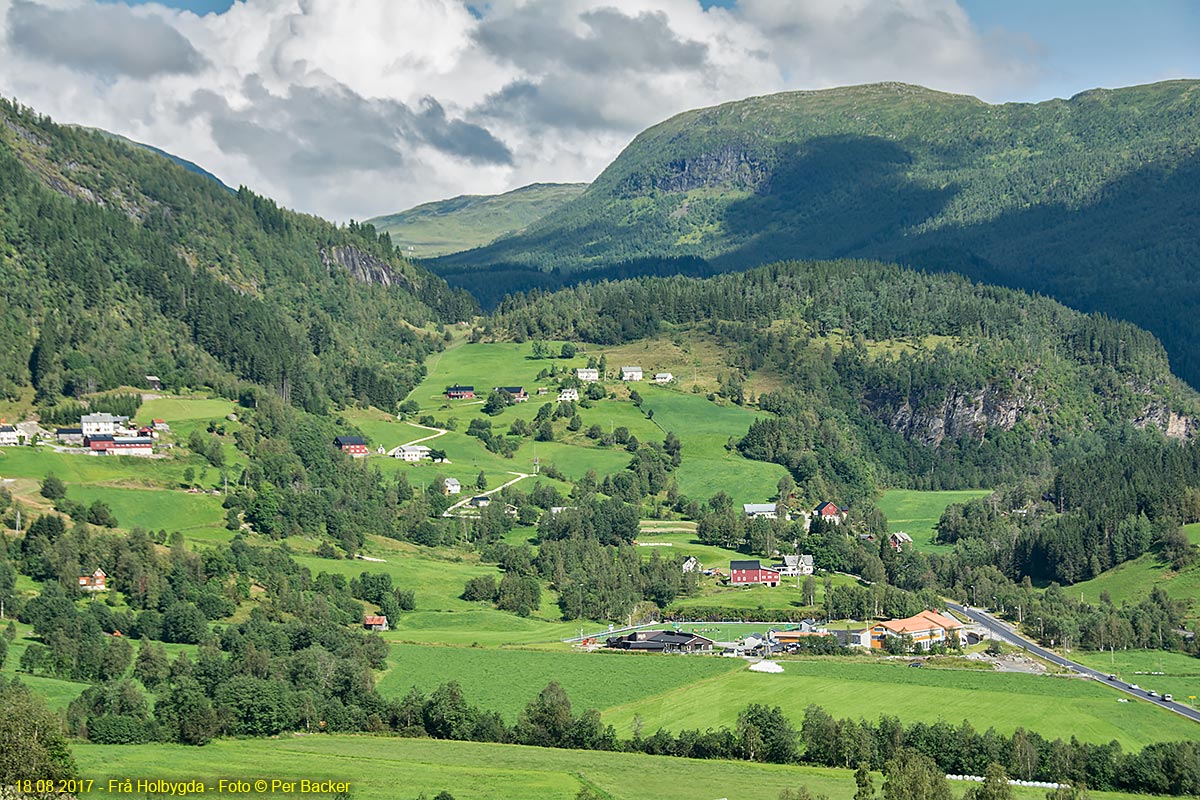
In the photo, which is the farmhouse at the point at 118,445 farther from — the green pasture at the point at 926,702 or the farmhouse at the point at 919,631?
the farmhouse at the point at 919,631

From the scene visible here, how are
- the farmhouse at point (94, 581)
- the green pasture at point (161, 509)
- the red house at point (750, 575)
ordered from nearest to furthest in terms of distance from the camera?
the farmhouse at point (94, 581)
the green pasture at point (161, 509)
the red house at point (750, 575)

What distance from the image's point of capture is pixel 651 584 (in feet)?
562

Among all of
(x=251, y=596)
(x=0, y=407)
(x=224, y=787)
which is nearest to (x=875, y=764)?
(x=224, y=787)

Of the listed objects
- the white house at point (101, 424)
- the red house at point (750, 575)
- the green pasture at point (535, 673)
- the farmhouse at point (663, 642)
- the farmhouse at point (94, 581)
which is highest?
the white house at point (101, 424)

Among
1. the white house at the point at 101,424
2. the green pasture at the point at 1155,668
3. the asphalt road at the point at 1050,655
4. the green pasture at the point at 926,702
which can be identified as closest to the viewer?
the green pasture at the point at 926,702

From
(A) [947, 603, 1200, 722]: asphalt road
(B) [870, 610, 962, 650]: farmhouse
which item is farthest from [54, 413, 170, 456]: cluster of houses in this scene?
(A) [947, 603, 1200, 722]: asphalt road

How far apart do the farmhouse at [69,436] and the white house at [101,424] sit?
3.20 ft

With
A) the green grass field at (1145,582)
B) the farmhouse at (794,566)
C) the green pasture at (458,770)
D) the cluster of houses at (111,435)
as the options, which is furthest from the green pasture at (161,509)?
the green grass field at (1145,582)

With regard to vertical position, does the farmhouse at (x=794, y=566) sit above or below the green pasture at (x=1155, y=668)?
above

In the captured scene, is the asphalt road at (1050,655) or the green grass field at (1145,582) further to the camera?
the green grass field at (1145,582)

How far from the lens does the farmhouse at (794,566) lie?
188500 millimetres

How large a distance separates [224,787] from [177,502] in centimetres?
9735

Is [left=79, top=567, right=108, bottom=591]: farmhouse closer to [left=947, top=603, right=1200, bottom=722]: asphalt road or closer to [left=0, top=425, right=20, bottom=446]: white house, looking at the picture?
[left=0, top=425, right=20, bottom=446]: white house

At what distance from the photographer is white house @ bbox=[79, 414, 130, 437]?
188 metres
